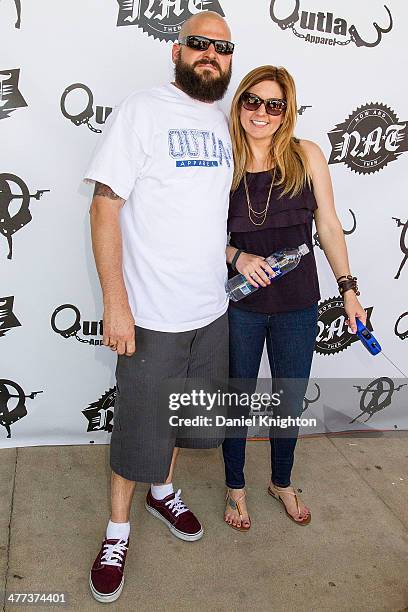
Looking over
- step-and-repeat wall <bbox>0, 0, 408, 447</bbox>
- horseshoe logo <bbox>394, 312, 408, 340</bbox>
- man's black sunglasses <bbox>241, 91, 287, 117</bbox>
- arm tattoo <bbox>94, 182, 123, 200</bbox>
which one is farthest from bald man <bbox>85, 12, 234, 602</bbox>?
horseshoe logo <bbox>394, 312, 408, 340</bbox>

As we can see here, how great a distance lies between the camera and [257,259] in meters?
2.18

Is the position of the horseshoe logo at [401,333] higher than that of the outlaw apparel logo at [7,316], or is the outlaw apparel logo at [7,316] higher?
the outlaw apparel logo at [7,316]

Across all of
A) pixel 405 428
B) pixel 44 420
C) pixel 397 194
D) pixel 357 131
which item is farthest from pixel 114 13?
pixel 405 428

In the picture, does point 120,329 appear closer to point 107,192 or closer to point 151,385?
point 151,385

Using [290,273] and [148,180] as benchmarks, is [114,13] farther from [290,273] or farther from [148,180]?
[290,273]

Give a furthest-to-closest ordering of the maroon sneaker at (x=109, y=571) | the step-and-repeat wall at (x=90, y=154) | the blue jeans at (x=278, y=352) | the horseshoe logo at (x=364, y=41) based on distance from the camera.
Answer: the horseshoe logo at (x=364, y=41) < the step-and-repeat wall at (x=90, y=154) < the blue jeans at (x=278, y=352) < the maroon sneaker at (x=109, y=571)

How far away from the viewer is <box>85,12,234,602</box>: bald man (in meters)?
1.93

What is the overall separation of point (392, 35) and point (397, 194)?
2.46 feet

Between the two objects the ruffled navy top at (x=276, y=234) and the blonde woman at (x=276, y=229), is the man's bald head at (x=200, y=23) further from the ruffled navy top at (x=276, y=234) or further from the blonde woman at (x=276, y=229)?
the ruffled navy top at (x=276, y=234)

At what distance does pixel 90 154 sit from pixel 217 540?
1708mm

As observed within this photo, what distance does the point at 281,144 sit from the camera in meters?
2.21

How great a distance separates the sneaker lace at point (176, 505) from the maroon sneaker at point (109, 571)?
0.29m

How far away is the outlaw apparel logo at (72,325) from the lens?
9.43ft

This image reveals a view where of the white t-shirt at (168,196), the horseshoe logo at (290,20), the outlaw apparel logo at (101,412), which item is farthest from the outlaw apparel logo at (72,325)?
the horseshoe logo at (290,20)
